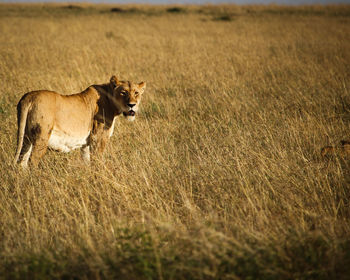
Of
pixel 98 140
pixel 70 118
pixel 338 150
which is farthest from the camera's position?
pixel 98 140

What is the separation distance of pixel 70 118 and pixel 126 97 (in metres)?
0.84

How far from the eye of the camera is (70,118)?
4402 millimetres

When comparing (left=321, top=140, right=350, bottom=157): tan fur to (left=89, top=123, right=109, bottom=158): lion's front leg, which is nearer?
(left=321, top=140, right=350, bottom=157): tan fur

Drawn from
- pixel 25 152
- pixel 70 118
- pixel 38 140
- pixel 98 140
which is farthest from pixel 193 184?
pixel 25 152

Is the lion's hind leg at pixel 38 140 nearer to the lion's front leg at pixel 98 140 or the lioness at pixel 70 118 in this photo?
the lioness at pixel 70 118

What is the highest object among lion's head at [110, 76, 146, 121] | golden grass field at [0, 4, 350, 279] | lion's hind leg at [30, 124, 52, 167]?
lion's head at [110, 76, 146, 121]

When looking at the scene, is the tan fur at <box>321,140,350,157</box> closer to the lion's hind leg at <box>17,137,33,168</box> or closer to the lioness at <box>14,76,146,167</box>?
the lioness at <box>14,76,146,167</box>

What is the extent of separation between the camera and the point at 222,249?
2.62 m

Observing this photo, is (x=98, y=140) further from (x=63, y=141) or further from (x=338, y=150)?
(x=338, y=150)

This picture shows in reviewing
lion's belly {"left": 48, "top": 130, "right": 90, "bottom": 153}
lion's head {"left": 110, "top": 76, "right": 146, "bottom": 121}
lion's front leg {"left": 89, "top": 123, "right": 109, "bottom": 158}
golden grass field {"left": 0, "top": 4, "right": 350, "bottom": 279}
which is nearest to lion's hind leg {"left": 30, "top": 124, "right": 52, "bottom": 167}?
lion's belly {"left": 48, "top": 130, "right": 90, "bottom": 153}

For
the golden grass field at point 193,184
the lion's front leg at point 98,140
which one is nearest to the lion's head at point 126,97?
the lion's front leg at point 98,140

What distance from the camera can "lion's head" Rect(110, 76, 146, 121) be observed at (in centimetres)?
480

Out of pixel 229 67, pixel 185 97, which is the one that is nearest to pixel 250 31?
pixel 229 67

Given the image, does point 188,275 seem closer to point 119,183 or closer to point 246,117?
point 119,183
